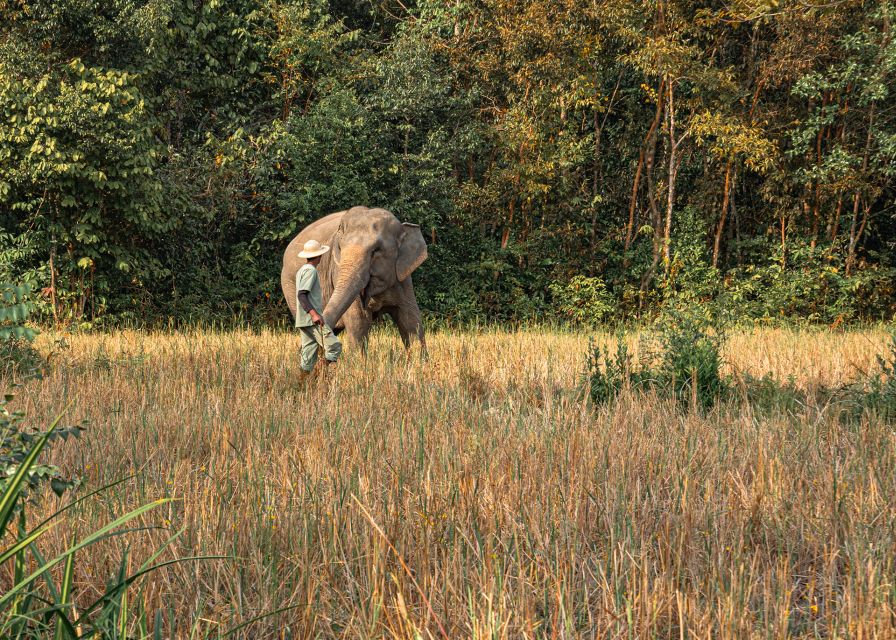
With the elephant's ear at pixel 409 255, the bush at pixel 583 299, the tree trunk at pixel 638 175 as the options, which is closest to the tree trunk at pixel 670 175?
the tree trunk at pixel 638 175

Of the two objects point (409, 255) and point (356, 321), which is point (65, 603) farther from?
point (409, 255)

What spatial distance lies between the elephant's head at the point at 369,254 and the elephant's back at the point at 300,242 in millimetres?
829

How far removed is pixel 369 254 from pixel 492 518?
248 inches

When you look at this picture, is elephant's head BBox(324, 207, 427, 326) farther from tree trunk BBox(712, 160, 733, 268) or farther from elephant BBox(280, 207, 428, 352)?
tree trunk BBox(712, 160, 733, 268)

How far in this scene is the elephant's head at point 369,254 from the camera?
923 centimetres

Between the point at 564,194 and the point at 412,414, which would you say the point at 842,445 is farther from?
the point at 564,194

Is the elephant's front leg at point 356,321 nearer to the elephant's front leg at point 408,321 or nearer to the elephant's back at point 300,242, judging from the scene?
the elephant's front leg at point 408,321

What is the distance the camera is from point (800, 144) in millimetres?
18047

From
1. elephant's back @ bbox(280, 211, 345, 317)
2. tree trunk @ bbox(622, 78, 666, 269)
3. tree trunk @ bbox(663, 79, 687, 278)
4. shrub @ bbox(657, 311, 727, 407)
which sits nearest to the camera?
shrub @ bbox(657, 311, 727, 407)

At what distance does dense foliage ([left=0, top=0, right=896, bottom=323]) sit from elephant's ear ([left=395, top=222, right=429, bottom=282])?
6.62 meters

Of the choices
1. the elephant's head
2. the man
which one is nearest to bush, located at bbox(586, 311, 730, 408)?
the man

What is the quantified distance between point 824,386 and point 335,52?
1422cm

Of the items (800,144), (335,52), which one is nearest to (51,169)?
(335,52)

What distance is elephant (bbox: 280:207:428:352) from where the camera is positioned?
367 inches
